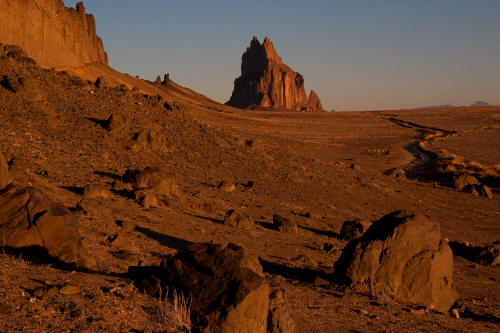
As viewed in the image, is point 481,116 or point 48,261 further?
point 481,116

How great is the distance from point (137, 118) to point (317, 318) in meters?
15.3

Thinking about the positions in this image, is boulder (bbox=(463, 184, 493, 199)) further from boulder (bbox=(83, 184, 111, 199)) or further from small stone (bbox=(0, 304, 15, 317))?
small stone (bbox=(0, 304, 15, 317))

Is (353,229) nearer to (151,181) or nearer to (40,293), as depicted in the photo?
(151,181)

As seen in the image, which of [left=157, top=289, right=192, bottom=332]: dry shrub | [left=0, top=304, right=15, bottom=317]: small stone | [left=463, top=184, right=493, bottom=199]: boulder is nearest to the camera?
[left=0, top=304, right=15, bottom=317]: small stone

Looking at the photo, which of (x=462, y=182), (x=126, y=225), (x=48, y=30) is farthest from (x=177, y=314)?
(x=48, y=30)

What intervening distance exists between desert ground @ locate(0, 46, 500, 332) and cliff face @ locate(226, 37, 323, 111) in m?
128

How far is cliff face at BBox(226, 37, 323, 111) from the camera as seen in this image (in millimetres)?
156000

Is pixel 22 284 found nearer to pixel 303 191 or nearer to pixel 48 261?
pixel 48 261

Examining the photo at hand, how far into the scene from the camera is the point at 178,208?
40.8 ft

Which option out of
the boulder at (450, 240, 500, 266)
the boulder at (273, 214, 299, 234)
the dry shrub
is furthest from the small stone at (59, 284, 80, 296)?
the boulder at (450, 240, 500, 266)

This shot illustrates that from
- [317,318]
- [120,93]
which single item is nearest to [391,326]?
[317,318]

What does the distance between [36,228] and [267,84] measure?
6014 inches

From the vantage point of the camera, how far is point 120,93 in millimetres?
20984

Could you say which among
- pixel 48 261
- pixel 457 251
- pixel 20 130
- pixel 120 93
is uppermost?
pixel 120 93
